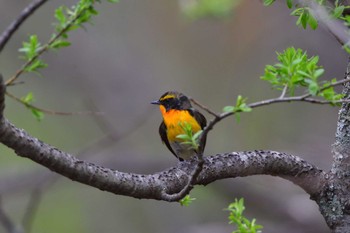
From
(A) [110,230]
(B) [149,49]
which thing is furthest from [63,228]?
(B) [149,49]

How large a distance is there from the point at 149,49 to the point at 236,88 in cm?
157

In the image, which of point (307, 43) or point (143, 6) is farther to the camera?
point (143, 6)

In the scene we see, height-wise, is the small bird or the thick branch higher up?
the small bird

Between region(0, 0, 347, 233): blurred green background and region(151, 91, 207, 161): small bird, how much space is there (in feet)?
9.40

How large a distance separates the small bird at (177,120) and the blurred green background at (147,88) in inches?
113

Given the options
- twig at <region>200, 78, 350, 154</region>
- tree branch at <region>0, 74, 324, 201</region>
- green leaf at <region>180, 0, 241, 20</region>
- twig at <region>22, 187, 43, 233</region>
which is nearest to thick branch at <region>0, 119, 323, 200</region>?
tree branch at <region>0, 74, 324, 201</region>

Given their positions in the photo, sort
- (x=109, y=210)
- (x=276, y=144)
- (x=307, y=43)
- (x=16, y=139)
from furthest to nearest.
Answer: (x=109, y=210) → (x=276, y=144) → (x=307, y=43) → (x=16, y=139)

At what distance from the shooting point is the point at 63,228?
9992 mm

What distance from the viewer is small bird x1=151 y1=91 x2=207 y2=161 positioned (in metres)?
4.39

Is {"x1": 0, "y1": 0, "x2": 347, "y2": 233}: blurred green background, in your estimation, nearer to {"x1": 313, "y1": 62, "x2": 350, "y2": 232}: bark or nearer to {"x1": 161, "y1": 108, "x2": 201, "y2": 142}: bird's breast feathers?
{"x1": 161, "y1": 108, "x2": 201, "y2": 142}: bird's breast feathers

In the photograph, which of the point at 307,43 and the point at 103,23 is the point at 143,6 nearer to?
the point at 103,23

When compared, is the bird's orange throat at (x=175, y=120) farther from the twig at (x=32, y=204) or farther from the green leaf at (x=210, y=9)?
the green leaf at (x=210, y=9)

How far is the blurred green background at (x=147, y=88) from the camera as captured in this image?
342 inches

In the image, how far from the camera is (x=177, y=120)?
4527 mm
